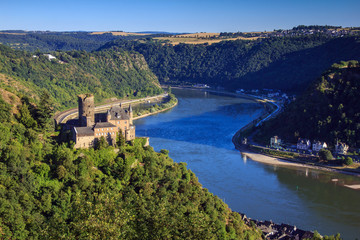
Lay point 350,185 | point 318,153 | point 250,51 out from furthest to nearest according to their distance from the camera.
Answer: point 250,51 → point 318,153 → point 350,185

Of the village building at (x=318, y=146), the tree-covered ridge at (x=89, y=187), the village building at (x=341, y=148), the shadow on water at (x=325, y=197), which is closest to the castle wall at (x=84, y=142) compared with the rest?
the tree-covered ridge at (x=89, y=187)

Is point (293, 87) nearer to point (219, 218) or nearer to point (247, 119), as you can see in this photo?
point (247, 119)

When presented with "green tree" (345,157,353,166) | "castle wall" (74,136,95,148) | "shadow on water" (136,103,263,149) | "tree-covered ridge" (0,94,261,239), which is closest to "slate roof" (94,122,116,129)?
"castle wall" (74,136,95,148)

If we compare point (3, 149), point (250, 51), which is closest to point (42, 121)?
point (3, 149)

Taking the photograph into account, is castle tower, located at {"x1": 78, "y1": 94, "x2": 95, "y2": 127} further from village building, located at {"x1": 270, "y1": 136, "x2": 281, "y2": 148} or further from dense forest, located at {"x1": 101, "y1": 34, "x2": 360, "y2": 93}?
dense forest, located at {"x1": 101, "y1": 34, "x2": 360, "y2": 93}

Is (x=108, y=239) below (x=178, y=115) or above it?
above

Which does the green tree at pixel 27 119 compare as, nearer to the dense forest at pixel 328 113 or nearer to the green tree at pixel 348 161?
the green tree at pixel 348 161

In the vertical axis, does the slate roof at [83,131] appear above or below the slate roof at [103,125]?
→ below
